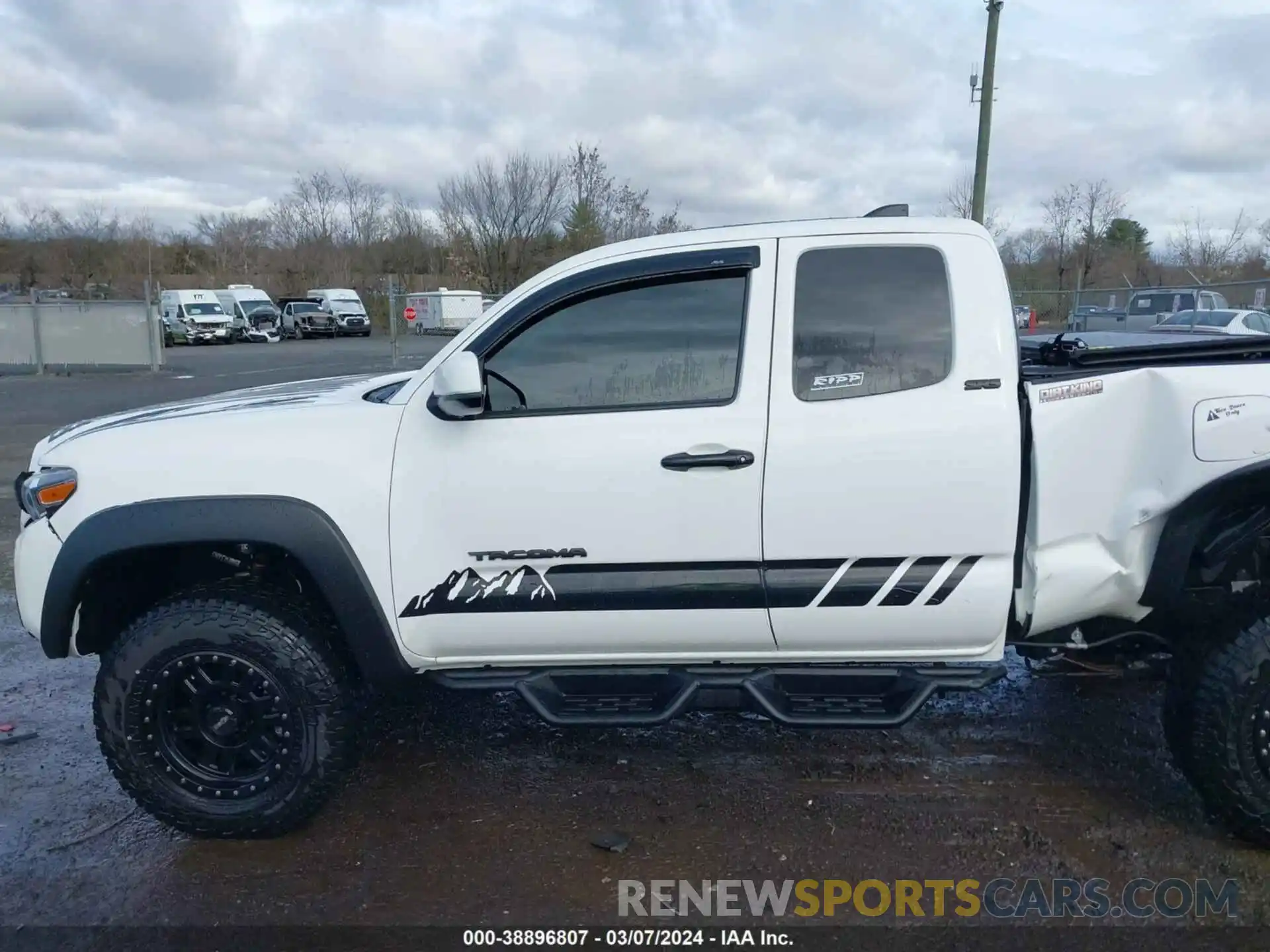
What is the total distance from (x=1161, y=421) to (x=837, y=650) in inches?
48.6

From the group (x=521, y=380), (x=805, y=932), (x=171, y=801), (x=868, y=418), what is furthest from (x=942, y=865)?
(x=171, y=801)

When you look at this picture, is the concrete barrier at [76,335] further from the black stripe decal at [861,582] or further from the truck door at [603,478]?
the black stripe decal at [861,582]

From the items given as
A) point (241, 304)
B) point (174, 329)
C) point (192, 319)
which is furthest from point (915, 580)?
point (241, 304)

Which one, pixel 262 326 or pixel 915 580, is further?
pixel 262 326

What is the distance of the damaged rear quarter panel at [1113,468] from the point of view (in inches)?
119

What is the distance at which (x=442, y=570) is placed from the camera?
10.5ft

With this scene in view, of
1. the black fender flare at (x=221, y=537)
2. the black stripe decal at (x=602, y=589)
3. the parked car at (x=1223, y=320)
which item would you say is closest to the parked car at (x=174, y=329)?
the parked car at (x=1223, y=320)

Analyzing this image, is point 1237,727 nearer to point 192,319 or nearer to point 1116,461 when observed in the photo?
point 1116,461

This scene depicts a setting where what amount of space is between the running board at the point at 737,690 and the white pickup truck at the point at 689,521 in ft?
0.04

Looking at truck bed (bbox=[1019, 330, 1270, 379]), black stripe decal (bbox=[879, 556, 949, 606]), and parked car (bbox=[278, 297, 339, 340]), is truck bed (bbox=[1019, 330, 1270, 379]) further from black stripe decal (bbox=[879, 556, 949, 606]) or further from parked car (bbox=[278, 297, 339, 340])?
parked car (bbox=[278, 297, 339, 340])

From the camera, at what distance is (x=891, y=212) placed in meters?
3.50

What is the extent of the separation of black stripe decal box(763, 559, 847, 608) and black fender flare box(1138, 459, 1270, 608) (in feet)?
3.37

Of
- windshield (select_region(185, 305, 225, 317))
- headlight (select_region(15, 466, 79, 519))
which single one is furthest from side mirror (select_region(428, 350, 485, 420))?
windshield (select_region(185, 305, 225, 317))

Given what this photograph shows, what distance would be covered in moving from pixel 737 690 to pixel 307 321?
142ft
